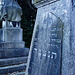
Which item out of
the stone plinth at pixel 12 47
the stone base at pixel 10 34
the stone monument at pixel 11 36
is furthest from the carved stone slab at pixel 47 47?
the stone base at pixel 10 34

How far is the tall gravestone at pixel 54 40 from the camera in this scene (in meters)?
1.71

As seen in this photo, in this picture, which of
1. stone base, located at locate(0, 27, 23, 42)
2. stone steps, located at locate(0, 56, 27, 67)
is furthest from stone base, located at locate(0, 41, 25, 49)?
stone steps, located at locate(0, 56, 27, 67)

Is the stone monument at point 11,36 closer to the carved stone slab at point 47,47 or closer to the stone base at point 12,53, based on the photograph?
the stone base at point 12,53

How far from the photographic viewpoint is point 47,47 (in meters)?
2.06

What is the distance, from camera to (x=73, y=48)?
1.71 metres

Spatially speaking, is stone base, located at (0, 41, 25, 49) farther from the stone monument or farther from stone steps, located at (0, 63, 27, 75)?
stone steps, located at (0, 63, 27, 75)

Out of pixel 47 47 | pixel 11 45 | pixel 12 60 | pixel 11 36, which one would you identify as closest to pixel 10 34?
pixel 11 36

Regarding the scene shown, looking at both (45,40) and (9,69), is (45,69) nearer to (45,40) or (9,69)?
(45,40)

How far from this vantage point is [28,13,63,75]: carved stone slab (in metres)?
1.85

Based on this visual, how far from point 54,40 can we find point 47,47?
20 cm

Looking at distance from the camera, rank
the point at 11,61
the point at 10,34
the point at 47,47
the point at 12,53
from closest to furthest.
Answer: the point at 47,47
the point at 11,61
the point at 12,53
the point at 10,34

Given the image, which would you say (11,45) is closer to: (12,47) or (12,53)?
(12,47)

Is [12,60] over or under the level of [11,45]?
under

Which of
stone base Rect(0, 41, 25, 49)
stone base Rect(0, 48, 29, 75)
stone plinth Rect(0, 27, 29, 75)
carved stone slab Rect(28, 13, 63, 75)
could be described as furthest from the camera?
stone base Rect(0, 41, 25, 49)
